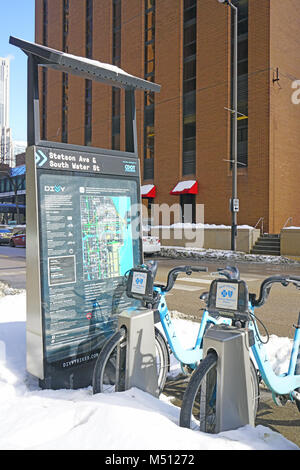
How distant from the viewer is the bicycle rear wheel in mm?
3053

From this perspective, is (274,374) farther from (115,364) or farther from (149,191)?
(149,191)

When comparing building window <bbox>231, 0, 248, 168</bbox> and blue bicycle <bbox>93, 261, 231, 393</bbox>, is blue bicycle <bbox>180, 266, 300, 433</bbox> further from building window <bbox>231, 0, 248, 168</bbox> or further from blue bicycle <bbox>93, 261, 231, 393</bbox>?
building window <bbox>231, 0, 248, 168</bbox>

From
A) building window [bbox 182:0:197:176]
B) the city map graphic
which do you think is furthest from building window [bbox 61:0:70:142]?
the city map graphic

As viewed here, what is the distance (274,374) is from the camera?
10.2 feet

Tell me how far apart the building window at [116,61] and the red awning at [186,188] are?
348 inches

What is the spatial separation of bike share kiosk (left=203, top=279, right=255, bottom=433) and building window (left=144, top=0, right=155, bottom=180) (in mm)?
27477

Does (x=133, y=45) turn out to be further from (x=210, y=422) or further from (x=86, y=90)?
(x=210, y=422)

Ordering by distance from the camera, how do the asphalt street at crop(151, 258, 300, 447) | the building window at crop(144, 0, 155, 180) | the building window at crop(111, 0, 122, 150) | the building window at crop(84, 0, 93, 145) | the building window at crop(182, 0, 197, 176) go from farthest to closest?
the building window at crop(84, 0, 93, 145)
the building window at crop(111, 0, 122, 150)
the building window at crop(144, 0, 155, 180)
the building window at crop(182, 0, 197, 176)
the asphalt street at crop(151, 258, 300, 447)

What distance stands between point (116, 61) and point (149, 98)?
5.51 meters

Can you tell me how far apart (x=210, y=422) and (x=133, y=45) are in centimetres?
3254

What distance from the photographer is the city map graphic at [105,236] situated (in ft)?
12.1

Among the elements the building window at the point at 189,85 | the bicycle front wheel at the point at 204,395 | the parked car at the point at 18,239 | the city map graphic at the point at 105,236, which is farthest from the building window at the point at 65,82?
the bicycle front wheel at the point at 204,395

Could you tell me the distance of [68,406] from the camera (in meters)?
2.86
